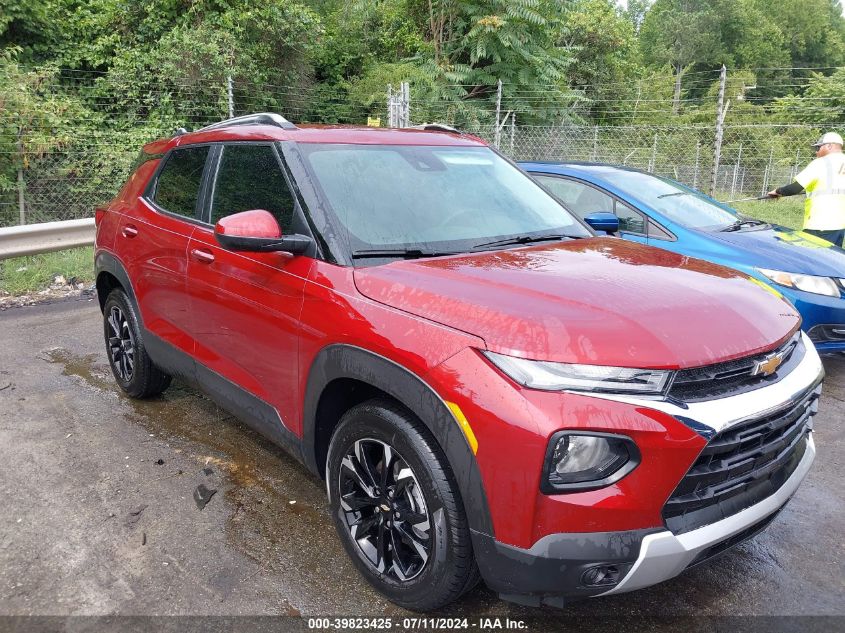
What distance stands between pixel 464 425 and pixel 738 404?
85cm

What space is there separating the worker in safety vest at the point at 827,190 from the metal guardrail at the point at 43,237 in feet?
26.5

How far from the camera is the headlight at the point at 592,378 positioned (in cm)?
196

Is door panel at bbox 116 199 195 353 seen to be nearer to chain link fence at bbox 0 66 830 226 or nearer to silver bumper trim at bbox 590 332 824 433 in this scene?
silver bumper trim at bbox 590 332 824 433

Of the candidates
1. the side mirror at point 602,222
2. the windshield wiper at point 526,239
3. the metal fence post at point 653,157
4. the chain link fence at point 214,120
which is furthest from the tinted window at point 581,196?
the metal fence post at point 653,157

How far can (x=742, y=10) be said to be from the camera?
200 feet

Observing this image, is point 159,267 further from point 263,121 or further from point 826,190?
point 826,190

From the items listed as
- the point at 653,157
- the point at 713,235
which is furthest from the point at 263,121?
the point at 653,157

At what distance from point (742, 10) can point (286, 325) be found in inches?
2801

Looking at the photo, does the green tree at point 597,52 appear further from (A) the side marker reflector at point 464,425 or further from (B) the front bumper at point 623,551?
(A) the side marker reflector at point 464,425

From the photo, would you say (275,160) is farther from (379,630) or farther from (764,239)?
(764,239)

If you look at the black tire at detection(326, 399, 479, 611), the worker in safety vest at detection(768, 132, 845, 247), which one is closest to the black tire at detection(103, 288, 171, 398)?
the black tire at detection(326, 399, 479, 611)

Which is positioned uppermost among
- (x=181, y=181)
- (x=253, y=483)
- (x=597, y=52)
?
(x=597, y=52)

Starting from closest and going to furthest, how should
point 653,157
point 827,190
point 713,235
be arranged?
1. point 713,235
2. point 827,190
3. point 653,157

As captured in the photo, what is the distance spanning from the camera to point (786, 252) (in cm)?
515
